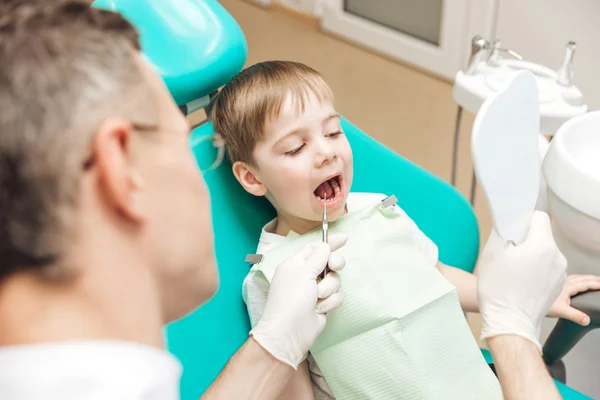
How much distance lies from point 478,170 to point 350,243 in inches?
13.8

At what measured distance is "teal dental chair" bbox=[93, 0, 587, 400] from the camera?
1229 millimetres

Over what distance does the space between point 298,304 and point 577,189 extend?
0.65 meters

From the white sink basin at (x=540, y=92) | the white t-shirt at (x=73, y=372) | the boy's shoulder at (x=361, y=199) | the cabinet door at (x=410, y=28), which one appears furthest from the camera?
the cabinet door at (x=410, y=28)

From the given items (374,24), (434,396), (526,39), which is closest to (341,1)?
(374,24)

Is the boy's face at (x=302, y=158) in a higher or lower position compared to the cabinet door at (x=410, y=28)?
higher

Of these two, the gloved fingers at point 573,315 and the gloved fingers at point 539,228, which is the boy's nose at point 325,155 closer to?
the gloved fingers at point 539,228

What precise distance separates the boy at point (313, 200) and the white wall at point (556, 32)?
1551mm

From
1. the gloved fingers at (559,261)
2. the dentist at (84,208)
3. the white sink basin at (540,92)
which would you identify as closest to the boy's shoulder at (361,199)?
the gloved fingers at (559,261)

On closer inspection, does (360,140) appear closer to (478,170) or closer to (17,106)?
(478,170)

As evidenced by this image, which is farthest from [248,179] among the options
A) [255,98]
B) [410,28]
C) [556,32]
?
[410,28]

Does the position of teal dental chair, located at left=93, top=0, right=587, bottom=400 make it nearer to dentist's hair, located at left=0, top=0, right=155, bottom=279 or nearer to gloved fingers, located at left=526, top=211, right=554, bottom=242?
gloved fingers, located at left=526, top=211, right=554, bottom=242

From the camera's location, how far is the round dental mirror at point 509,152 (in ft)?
3.42

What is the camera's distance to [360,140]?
145 cm

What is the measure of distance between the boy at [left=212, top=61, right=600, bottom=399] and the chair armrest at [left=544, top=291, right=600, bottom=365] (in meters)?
0.02
